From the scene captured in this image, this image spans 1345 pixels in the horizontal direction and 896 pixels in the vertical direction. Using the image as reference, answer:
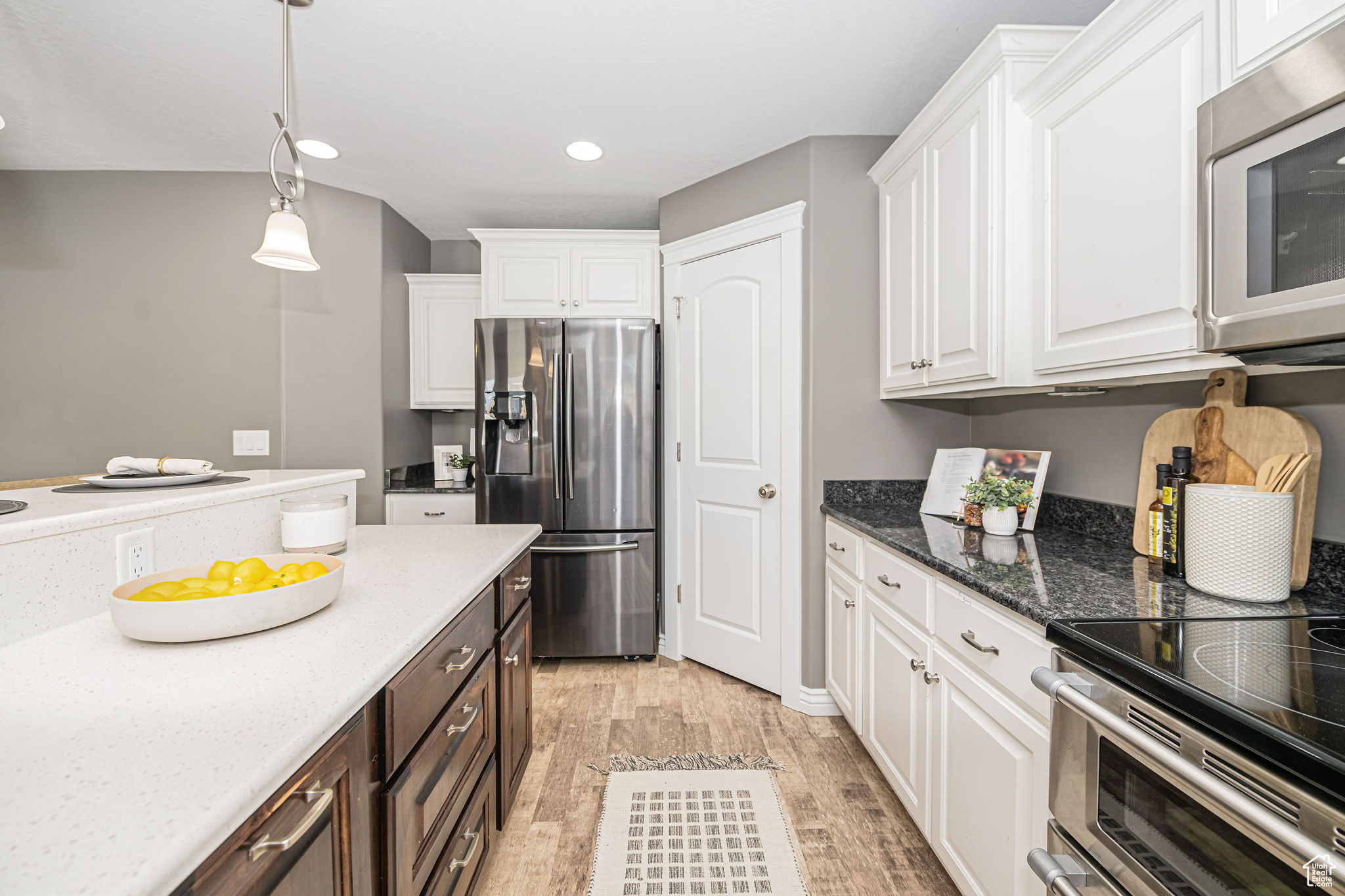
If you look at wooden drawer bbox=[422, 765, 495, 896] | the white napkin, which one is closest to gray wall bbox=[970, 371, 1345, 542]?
wooden drawer bbox=[422, 765, 495, 896]

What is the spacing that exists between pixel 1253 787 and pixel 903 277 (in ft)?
6.11

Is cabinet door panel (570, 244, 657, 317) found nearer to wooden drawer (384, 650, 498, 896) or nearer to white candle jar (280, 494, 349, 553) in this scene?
white candle jar (280, 494, 349, 553)

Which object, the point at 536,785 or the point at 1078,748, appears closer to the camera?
the point at 1078,748

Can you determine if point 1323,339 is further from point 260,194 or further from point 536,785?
point 260,194

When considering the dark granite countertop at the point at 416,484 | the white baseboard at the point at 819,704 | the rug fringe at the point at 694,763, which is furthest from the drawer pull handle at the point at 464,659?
the dark granite countertop at the point at 416,484

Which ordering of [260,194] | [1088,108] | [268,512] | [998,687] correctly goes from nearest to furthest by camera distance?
[998,687], [1088,108], [268,512], [260,194]

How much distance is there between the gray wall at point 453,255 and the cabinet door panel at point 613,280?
1121 mm

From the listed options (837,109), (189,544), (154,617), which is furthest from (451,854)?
(837,109)

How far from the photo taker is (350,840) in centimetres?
82

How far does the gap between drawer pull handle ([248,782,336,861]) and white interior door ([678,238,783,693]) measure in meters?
2.06

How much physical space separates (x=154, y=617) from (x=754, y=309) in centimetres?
230

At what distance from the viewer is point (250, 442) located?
294cm

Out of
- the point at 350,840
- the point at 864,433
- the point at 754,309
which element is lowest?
the point at 350,840

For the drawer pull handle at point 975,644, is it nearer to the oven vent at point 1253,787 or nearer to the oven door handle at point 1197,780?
the oven door handle at point 1197,780
